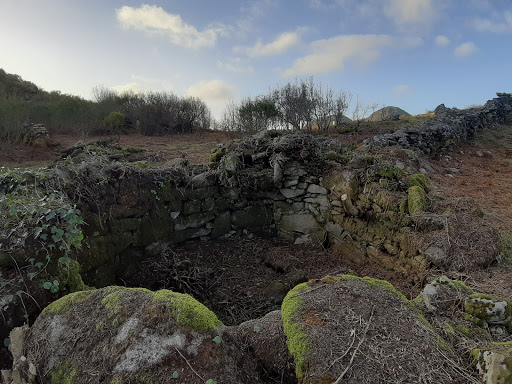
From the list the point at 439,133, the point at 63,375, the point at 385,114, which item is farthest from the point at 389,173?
the point at 385,114

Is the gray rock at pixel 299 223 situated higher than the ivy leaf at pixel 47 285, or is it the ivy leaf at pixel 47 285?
the ivy leaf at pixel 47 285

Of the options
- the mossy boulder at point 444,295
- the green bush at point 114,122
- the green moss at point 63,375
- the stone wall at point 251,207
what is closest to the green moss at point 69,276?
the stone wall at point 251,207

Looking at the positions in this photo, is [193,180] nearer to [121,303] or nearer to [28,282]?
[28,282]

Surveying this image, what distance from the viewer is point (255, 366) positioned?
74.3 inches

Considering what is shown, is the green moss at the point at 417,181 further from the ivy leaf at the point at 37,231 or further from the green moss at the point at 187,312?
the ivy leaf at the point at 37,231

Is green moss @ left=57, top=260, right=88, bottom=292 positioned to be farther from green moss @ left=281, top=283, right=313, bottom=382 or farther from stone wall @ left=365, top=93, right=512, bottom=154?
stone wall @ left=365, top=93, right=512, bottom=154

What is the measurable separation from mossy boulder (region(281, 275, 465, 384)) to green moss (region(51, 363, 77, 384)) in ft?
4.75

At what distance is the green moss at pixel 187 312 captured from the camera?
1.97 m

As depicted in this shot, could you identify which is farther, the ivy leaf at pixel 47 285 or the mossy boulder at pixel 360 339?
the ivy leaf at pixel 47 285

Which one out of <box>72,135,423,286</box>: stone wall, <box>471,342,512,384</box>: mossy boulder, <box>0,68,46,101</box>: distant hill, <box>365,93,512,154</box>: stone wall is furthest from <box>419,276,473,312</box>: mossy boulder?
<box>0,68,46,101</box>: distant hill

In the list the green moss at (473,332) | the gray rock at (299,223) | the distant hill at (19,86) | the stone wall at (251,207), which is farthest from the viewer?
the distant hill at (19,86)

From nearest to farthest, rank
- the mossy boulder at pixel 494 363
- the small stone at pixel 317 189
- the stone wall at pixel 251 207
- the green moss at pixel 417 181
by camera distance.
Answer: the mossy boulder at pixel 494 363 → the stone wall at pixel 251 207 → the green moss at pixel 417 181 → the small stone at pixel 317 189

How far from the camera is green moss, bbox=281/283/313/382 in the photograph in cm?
175

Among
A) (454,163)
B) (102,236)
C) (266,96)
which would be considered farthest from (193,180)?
(266,96)
